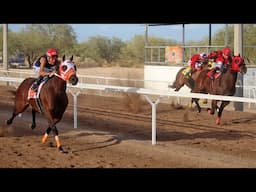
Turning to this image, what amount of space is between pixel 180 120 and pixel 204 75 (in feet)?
7.87

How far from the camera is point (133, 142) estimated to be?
10078 mm

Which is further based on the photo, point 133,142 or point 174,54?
point 174,54

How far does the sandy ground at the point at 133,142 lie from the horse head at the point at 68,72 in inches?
51.4

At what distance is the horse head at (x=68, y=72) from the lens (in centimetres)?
923

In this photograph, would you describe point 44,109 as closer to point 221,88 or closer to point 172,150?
point 172,150

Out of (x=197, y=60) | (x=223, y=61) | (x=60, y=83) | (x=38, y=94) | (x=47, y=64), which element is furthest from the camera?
(x=197, y=60)

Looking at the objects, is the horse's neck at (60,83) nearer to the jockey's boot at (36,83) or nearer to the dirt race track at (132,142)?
the jockey's boot at (36,83)

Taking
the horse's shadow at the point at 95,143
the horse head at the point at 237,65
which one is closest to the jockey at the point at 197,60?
the horse head at the point at 237,65

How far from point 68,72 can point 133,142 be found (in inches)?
Result: 77.8

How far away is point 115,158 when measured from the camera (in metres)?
8.55

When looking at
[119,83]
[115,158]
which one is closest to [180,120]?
[115,158]

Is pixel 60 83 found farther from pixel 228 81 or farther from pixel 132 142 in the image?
pixel 228 81

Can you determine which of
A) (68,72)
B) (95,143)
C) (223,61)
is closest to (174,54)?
(223,61)

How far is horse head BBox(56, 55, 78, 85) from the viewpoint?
30.3 feet
